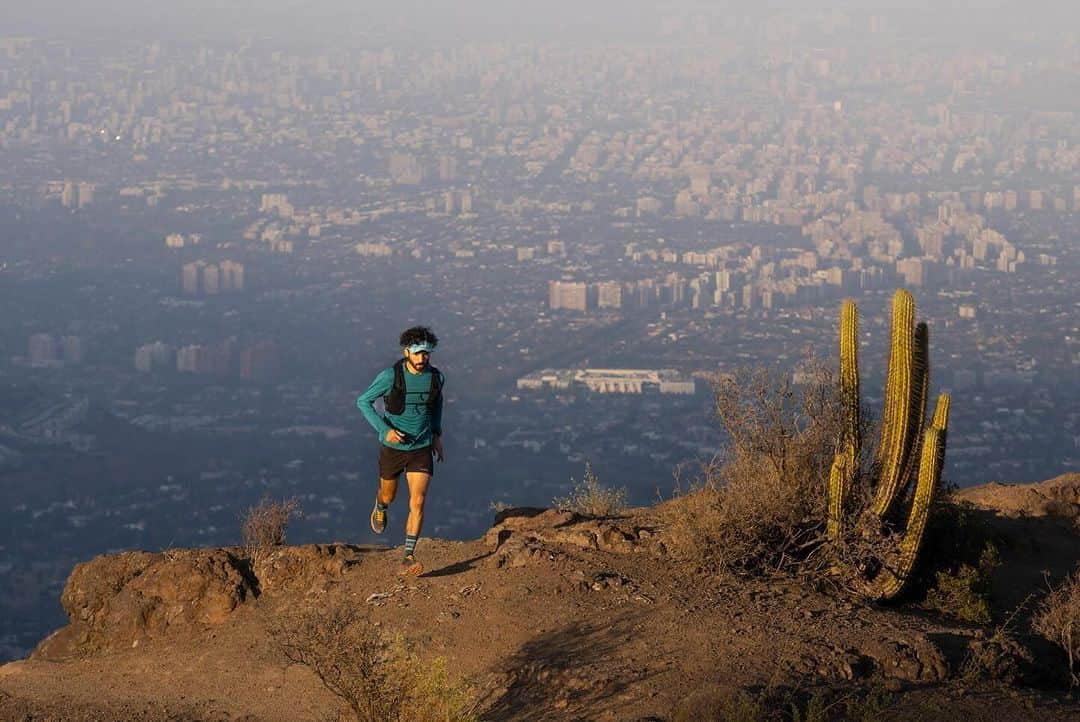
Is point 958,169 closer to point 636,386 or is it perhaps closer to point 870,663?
point 636,386

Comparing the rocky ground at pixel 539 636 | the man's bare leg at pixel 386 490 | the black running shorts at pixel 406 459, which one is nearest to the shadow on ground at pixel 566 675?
the rocky ground at pixel 539 636

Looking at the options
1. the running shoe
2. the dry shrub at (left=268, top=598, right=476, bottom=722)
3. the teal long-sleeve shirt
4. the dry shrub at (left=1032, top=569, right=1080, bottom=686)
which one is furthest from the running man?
the dry shrub at (left=1032, top=569, right=1080, bottom=686)

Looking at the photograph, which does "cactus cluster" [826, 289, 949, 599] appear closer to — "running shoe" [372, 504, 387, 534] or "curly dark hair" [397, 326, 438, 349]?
"curly dark hair" [397, 326, 438, 349]

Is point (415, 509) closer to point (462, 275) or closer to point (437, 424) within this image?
point (437, 424)

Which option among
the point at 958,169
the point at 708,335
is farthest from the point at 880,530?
the point at 958,169

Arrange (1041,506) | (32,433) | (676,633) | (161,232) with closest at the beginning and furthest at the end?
(676,633)
(1041,506)
(32,433)
(161,232)

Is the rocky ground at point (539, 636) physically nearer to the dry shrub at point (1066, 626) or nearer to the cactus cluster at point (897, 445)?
the dry shrub at point (1066, 626)
